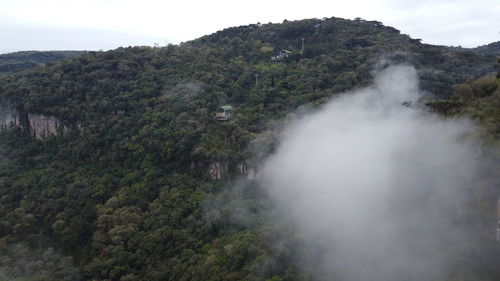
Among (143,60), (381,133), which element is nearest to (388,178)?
(381,133)

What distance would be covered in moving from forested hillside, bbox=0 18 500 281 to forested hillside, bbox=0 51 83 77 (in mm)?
34622

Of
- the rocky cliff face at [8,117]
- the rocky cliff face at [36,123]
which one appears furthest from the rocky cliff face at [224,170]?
the rocky cliff face at [8,117]

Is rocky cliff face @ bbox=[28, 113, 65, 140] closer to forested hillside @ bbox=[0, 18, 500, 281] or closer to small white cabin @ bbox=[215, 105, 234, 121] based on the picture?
forested hillside @ bbox=[0, 18, 500, 281]

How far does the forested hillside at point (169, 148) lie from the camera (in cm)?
2684

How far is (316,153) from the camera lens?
113 ft

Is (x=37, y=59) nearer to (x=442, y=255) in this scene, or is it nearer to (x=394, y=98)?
(x=394, y=98)

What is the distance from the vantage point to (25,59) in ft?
318

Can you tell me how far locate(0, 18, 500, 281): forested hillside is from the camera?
26844 millimetres

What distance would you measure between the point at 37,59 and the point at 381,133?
94.9 meters

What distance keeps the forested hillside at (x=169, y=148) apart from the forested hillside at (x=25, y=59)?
34622 millimetres

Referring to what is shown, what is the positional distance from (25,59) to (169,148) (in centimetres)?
7803

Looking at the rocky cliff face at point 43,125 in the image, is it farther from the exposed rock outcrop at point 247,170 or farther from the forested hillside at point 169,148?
the exposed rock outcrop at point 247,170

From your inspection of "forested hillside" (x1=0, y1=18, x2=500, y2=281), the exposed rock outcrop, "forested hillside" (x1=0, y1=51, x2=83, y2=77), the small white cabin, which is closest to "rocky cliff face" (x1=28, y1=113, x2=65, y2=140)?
"forested hillside" (x1=0, y1=18, x2=500, y2=281)

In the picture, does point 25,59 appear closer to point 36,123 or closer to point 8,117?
point 8,117
